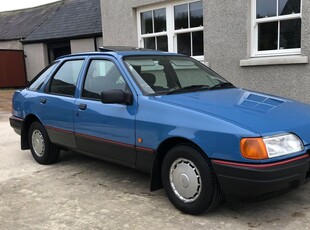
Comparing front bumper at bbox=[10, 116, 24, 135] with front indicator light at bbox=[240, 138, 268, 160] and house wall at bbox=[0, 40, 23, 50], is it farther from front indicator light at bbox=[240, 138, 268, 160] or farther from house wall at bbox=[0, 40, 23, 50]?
house wall at bbox=[0, 40, 23, 50]

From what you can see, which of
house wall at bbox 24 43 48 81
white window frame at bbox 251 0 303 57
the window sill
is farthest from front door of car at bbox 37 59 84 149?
house wall at bbox 24 43 48 81

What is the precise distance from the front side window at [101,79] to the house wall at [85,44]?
11135 mm

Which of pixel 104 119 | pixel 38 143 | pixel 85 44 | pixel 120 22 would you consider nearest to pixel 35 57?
pixel 85 44

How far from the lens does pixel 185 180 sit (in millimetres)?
3514

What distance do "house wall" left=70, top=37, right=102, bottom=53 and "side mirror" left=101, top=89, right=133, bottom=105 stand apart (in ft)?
39.3

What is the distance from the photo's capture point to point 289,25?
726 centimetres

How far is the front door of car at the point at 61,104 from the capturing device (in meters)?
4.80

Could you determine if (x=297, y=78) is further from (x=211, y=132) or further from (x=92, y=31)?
(x=92, y=31)

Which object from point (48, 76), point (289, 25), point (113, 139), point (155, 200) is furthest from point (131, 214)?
point (289, 25)

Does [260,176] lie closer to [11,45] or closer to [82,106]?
[82,106]

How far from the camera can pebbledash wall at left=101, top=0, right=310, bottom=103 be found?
7.06 meters

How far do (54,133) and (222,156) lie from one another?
274 centimetres

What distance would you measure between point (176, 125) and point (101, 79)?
4.69ft

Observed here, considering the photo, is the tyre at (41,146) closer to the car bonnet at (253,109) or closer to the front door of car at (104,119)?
the front door of car at (104,119)
